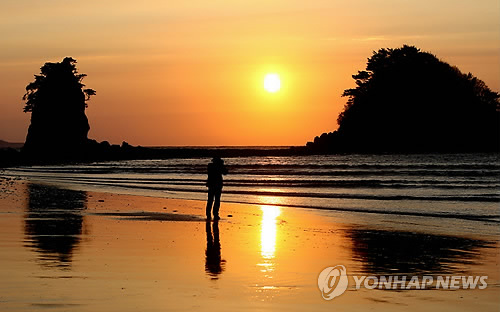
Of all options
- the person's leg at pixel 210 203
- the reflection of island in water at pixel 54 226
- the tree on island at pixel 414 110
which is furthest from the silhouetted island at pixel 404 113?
the person's leg at pixel 210 203

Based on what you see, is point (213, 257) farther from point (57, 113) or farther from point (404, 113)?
point (404, 113)

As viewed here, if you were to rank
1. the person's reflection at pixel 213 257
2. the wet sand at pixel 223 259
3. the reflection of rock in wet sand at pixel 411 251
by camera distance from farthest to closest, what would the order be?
the reflection of rock in wet sand at pixel 411 251 < the person's reflection at pixel 213 257 < the wet sand at pixel 223 259

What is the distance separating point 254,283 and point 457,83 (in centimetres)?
16572

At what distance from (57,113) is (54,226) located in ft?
429

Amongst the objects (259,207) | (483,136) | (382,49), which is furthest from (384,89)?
(259,207)

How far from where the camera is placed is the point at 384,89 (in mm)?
164875

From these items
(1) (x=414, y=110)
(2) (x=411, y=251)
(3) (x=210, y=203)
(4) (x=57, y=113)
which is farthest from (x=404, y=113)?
(2) (x=411, y=251)

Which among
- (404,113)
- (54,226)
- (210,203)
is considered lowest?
(54,226)

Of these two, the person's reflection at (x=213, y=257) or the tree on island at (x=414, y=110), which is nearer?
the person's reflection at (x=213, y=257)

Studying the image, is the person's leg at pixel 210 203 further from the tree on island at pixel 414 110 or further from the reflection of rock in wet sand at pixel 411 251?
the tree on island at pixel 414 110

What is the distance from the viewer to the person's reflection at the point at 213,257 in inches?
537

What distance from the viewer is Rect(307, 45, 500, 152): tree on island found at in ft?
538

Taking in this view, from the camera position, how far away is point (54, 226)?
20.9 meters

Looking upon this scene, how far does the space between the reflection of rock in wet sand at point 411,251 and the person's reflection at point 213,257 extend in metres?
2.56
